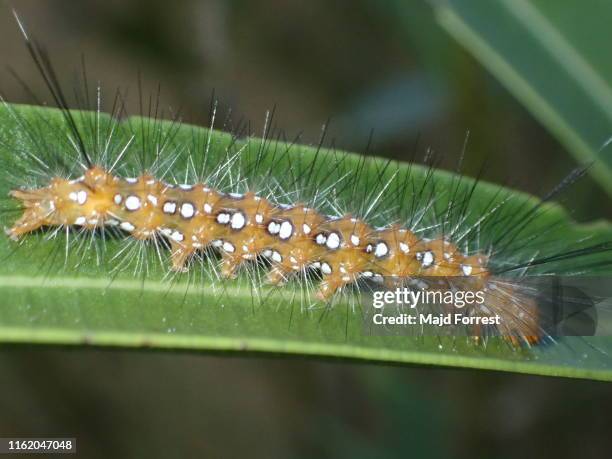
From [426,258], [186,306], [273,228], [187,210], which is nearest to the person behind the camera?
Answer: [186,306]

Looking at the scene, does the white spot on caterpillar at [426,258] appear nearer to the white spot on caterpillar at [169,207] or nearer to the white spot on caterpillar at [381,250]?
the white spot on caterpillar at [381,250]

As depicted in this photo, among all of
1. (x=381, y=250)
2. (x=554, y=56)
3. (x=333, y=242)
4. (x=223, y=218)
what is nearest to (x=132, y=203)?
(x=223, y=218)

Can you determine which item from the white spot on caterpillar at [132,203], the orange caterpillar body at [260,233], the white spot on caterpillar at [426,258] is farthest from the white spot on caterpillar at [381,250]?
the white spot on caterpillar at [132,203]

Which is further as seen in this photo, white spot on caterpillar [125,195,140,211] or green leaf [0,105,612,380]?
white spot on caterpillar [125,195,140,211]

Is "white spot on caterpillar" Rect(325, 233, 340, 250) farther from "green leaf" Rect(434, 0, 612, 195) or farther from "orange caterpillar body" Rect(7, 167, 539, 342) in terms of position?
"green leaf" Rect(434, 0, 612, 195)

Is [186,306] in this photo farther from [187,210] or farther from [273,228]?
[273,228]

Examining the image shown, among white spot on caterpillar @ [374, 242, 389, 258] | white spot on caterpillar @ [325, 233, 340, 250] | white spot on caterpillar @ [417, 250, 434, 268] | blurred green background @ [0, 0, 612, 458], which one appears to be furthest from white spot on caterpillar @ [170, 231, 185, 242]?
blurred green background @ [0, 0, 612, 458]

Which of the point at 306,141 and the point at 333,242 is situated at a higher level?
the point at 306,141
